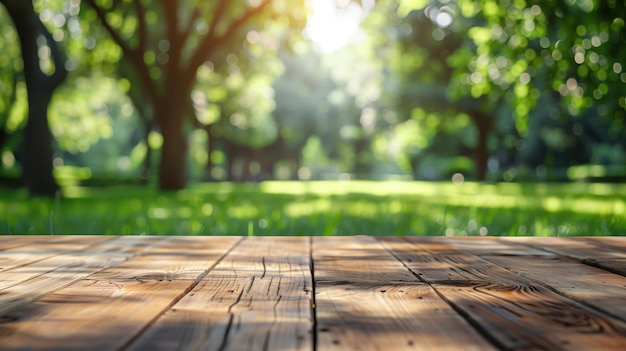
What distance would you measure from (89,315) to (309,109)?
4282 cm

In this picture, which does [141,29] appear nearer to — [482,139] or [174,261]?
[174,261]

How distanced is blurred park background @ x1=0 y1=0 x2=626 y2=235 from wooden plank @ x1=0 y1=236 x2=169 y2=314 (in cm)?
203

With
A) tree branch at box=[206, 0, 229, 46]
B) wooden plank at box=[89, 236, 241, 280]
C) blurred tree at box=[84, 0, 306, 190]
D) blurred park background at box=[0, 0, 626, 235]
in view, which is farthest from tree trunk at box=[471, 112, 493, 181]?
wooden plank at box=[89, 236, 241, 280]

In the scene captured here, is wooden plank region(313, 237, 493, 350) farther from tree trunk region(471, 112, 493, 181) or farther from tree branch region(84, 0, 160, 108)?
tree trunk region(471, 112, 493, 181)

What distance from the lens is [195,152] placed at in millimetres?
51688

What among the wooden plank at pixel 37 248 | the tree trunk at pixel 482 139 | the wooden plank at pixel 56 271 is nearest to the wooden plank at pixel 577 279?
the wooden plank at pixel 56 271

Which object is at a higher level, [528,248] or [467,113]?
[467,113]

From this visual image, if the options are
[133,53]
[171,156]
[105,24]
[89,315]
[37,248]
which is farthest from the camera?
[171,156]

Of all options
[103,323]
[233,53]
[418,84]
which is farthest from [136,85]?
[103,323]

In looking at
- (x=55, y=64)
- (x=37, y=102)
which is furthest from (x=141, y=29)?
(x=37, y=102)

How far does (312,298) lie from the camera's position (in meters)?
2.17

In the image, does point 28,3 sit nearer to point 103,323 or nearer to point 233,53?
point 233,53

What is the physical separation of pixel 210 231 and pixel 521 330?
14.0 feet

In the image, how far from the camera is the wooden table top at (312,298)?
5.48 ft
